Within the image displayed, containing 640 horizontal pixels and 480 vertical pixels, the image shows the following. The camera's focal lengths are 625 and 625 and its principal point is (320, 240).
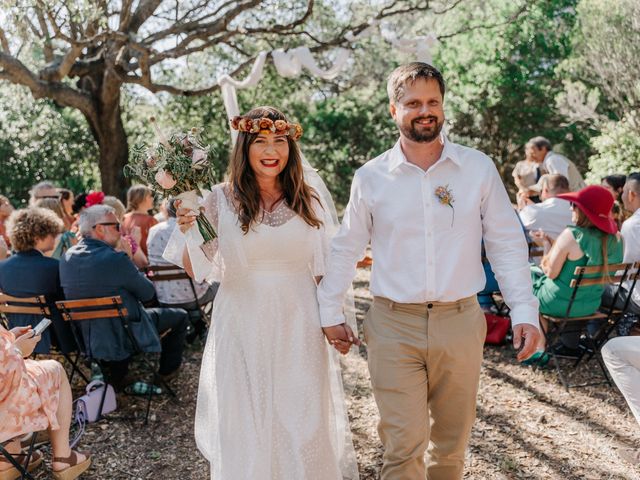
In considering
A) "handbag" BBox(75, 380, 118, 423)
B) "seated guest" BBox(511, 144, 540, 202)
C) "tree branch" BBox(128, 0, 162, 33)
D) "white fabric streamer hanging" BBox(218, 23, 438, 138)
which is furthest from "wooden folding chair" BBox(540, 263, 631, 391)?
"tree branch" BBox(128, 0, 162, 33)

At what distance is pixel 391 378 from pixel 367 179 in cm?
92

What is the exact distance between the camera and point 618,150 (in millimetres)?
11250

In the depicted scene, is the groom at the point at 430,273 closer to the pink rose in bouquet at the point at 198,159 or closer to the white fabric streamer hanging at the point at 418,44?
the pink rose in bouquet at the point at 198,159

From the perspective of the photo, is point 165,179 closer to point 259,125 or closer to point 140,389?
point 259,125

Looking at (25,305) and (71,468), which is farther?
(25,305)

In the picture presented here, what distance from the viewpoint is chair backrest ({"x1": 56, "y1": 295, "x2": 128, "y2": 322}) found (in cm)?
444

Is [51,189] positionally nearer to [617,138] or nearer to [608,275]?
[608,275]

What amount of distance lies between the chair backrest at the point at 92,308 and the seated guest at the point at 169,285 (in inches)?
53.2

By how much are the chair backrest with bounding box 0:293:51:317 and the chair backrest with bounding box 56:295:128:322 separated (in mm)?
158

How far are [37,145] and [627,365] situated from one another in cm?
1586

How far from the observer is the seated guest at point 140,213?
262 inches

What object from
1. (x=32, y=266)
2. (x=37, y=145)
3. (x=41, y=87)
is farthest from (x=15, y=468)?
(x=37, y=145)

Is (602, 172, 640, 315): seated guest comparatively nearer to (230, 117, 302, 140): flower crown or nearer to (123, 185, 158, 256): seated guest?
(230, 117, 302, 140): flower crown

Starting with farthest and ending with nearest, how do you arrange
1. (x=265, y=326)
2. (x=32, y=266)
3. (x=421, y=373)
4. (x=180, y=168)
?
1. (x=32, y=266)
2. (x=265, y=326)
3. (x=180, y=168)
4. (x=421, y=373)
